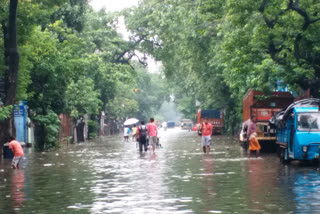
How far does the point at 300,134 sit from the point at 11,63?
480 inches

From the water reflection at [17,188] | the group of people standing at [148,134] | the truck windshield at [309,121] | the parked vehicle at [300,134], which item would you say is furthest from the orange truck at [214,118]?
the water reflection at [17,188]

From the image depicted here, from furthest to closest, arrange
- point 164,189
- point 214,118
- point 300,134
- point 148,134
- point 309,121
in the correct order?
point 214,118
point 148,134
point 309,121
point 300,134
point 164,189

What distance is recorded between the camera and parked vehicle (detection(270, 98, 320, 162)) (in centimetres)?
2136

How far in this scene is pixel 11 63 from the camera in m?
26.9

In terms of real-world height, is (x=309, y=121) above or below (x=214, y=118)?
below

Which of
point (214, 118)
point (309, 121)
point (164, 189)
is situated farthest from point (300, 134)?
point (214, 118)

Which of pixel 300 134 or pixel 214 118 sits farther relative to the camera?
pixel 214 118

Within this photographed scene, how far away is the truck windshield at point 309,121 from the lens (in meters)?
22.0

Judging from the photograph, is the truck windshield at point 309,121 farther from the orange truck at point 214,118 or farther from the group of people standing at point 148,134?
the orange truck at point 214,118

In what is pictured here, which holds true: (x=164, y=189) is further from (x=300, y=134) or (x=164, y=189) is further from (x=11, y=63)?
(x=11, y=63)

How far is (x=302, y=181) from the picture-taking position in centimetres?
1617

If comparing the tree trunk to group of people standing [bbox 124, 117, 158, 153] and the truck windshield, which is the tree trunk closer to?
group of people standing [bbox 124, 117, 158, 153]

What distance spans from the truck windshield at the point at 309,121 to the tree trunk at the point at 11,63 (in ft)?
38.5

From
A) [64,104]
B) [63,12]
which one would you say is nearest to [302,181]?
[64,104]
